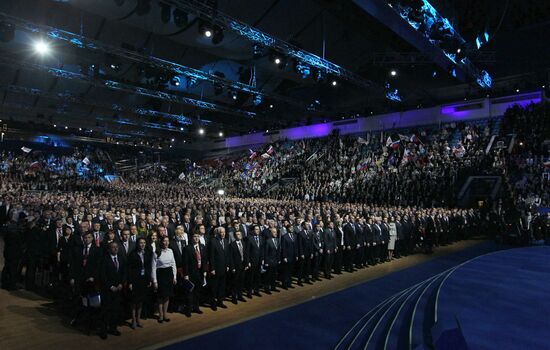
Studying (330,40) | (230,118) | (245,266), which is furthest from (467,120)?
(245,266)

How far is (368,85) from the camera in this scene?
2127 cm

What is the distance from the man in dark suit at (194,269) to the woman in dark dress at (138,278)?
2.40ft

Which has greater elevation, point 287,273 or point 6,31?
point 6,31

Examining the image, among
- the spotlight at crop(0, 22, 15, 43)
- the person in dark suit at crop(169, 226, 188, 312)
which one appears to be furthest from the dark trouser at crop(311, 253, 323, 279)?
the spotlight at crop(0, 22, 15, 43)

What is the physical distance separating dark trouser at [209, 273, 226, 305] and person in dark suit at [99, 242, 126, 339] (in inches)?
69.0

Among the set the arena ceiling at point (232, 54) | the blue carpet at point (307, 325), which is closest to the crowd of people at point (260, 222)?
the blue carpet at point (307, 325)

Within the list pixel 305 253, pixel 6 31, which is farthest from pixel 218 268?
pixel 6 31

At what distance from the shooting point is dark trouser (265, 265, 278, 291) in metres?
8.16

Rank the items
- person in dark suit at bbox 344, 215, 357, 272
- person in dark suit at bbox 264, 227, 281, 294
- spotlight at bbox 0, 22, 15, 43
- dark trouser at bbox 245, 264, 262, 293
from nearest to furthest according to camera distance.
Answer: dark trouser at bbox 245, 264, 262, 293 < person in dark suit at bbox 264, 227, 281, 294 < person in dark suit at bbox 344, 215, 357, 272 < spotlight at bbox 0, 22, 15, 43

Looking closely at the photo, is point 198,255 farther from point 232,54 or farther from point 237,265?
point 232,54

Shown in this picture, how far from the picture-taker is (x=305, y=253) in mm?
8953

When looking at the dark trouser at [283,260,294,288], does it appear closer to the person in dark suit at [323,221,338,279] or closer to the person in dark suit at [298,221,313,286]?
the person in dark suit at [298,221,313,286]

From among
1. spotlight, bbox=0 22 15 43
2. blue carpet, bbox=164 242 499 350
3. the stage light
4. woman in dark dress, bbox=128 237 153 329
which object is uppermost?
the stage light

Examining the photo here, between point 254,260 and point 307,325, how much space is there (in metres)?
2.06
